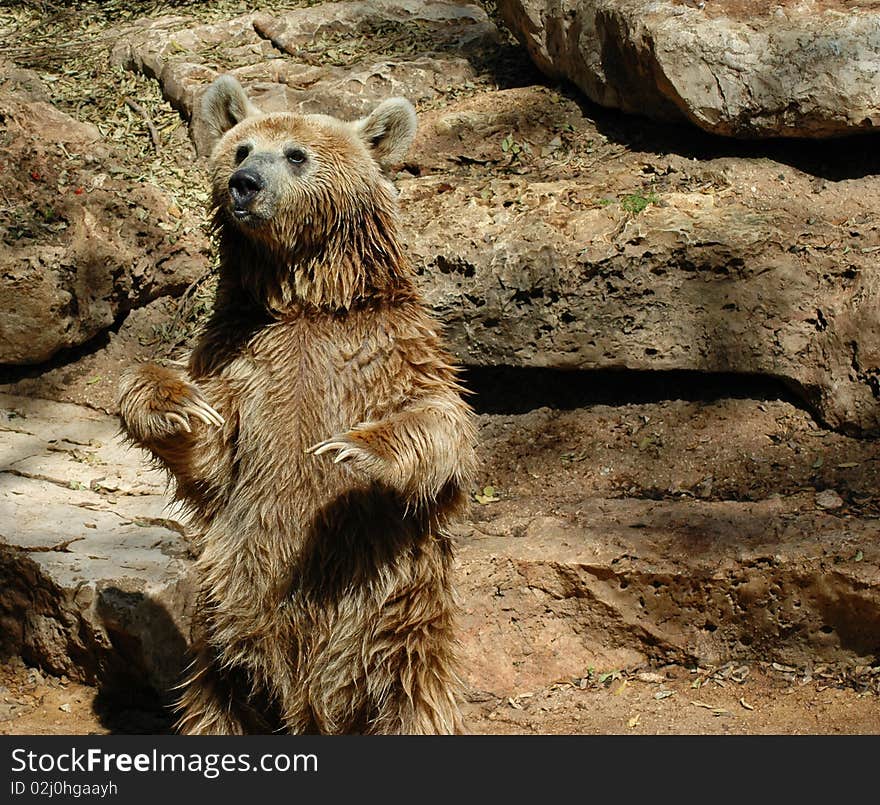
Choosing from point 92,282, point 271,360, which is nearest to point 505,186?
point 92,282

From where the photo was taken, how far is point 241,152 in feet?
15.0

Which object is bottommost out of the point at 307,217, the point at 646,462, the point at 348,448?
the point at 646,462

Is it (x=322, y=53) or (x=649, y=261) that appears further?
(x=322, y=53)

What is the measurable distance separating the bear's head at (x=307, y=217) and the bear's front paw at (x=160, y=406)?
0.54 meters

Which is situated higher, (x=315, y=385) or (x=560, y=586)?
(x=315, y=385)

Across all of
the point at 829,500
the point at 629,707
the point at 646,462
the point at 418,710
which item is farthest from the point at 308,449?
the point at 829,500

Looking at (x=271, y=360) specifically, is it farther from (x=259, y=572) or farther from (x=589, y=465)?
(x=589, y=465)

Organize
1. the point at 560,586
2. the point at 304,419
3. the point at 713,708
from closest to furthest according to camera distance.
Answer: the point at 304,419, the point at 713,708, the point at 560,586

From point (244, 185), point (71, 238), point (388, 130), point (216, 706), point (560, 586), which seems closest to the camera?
point (244, 185)

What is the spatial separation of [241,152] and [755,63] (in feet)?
12.0

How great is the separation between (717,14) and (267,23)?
409cm

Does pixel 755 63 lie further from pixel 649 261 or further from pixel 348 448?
pixel 348 448

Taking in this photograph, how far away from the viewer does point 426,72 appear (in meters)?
8.66

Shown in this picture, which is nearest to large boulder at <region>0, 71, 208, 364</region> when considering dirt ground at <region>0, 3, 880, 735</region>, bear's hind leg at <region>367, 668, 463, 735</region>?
dirt ground at <region>0, 3, 880, 735</region>
